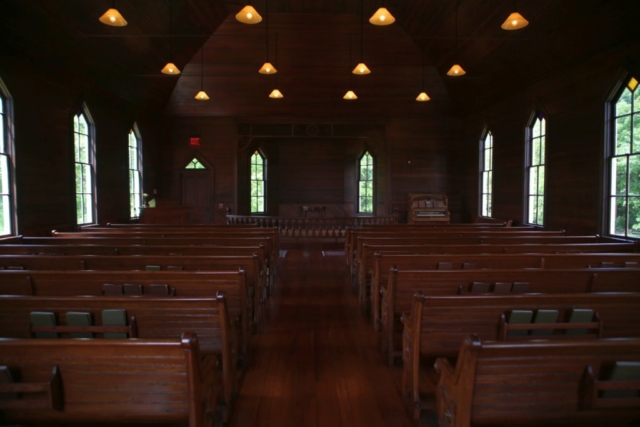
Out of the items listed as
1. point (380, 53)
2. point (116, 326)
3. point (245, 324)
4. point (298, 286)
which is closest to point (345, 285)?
point (298, 286)

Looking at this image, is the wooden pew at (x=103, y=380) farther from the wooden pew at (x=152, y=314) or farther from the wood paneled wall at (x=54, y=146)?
the wood paneled wall at (x=54, y=146)

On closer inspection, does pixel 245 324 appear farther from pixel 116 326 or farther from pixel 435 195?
pixel 435 195

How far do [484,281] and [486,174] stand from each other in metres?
9.48

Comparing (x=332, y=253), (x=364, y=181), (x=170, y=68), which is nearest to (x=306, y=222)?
(x=332, y=253)

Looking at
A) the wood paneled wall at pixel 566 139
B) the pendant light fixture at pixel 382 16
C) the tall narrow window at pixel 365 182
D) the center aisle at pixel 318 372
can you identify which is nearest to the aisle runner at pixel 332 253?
the center aisle at pixel 318 372

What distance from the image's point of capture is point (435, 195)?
1362 centimetres

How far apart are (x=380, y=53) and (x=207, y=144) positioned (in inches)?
233

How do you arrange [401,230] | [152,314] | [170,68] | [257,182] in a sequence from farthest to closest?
[257,182]
[170,68]
[401,230]
[152,314]

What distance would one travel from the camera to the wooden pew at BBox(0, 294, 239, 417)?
262 centimetres

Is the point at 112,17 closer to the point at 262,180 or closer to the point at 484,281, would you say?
the point at 484,281

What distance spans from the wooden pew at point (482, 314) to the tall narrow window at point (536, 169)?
7.10m

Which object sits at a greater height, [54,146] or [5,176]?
[54,146]

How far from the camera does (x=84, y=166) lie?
9.32 meters

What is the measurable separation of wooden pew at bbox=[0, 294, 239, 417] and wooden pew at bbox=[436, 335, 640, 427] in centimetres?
144
